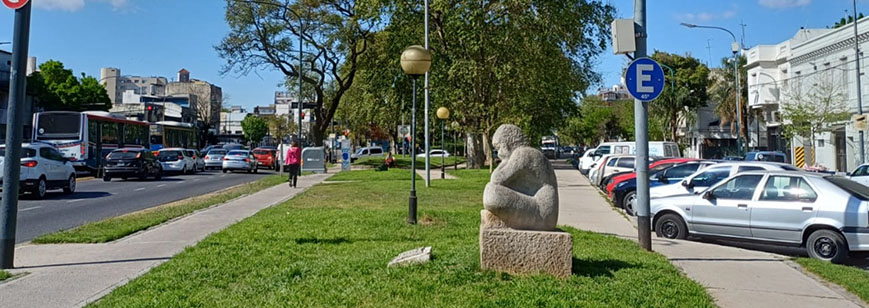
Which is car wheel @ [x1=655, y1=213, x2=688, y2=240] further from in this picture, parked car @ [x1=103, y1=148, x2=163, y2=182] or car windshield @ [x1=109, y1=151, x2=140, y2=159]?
car windshield @ [x1=109, y1=151, x2=140, y2=159]

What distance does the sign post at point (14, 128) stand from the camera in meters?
7.03

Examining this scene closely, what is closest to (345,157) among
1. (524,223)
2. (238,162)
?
(238,162)

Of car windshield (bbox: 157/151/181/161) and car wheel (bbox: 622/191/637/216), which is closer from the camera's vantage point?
car wheel (bbox: 622/191/637/216)

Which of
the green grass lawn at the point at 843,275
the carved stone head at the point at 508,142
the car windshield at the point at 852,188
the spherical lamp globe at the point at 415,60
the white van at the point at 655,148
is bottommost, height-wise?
the green grass lawn at the point at 843,275

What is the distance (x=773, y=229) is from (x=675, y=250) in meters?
1.96

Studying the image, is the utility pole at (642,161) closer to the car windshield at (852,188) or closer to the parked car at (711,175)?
the car windshield at (852,188)

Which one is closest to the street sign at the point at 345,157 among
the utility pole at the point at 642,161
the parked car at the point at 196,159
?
the parked car at the point at 196,159

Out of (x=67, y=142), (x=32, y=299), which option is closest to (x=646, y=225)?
(x=32, y=299)

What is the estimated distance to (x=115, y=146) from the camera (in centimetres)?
3209

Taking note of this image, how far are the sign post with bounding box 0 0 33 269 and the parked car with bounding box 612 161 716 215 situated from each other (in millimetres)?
12768

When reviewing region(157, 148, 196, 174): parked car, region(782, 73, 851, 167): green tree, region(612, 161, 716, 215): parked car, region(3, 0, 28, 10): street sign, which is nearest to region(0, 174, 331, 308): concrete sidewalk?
region(3, 0, 28, 10): street sign

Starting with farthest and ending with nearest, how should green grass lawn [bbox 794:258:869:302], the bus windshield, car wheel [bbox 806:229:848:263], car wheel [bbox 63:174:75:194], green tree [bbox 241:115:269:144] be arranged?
1. green tree [bbox 241:115:269:144]
2. the bus windshield
3. car wheel [bbox 63:174:75:194]
4. car wheel [bbox 806:229:848:263]
5. green grass lawn [bbox 794:258:869:302]

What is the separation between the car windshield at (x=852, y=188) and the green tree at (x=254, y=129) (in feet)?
313

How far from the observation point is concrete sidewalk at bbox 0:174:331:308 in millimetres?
5914
